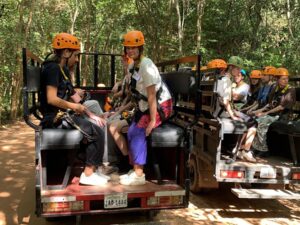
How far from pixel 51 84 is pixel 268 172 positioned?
11.2 ft

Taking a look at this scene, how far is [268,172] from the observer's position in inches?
222

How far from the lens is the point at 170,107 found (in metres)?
4.78

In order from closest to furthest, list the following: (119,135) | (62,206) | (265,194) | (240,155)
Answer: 1. (62,206)
2. (119,135)
3. (265,194)
4. (240,155)

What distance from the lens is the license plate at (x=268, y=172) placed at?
562 centimetres

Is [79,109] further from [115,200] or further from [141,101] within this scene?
[115,200]

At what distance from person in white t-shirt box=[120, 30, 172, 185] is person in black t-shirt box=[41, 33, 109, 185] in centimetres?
38

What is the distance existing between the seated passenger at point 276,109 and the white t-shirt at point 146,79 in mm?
2617

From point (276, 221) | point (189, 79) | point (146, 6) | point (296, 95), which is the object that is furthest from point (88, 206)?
point (146, 6)

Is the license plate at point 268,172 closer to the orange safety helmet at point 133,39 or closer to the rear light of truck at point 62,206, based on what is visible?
the orange safety helmet at point 133,39

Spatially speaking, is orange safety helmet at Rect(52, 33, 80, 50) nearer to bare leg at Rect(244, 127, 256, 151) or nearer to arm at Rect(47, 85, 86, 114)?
arm at Rect(47, 85, 86, 114)

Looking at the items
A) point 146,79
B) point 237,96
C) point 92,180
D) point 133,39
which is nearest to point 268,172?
point 237,96

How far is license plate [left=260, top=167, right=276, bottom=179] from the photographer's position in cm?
562

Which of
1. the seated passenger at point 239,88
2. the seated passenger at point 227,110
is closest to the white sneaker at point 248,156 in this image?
the seated passenger at point 227,110

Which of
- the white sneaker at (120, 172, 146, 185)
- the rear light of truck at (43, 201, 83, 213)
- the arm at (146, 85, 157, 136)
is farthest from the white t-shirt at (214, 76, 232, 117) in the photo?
the rear light of truck at (43, 201, 83, 213)
